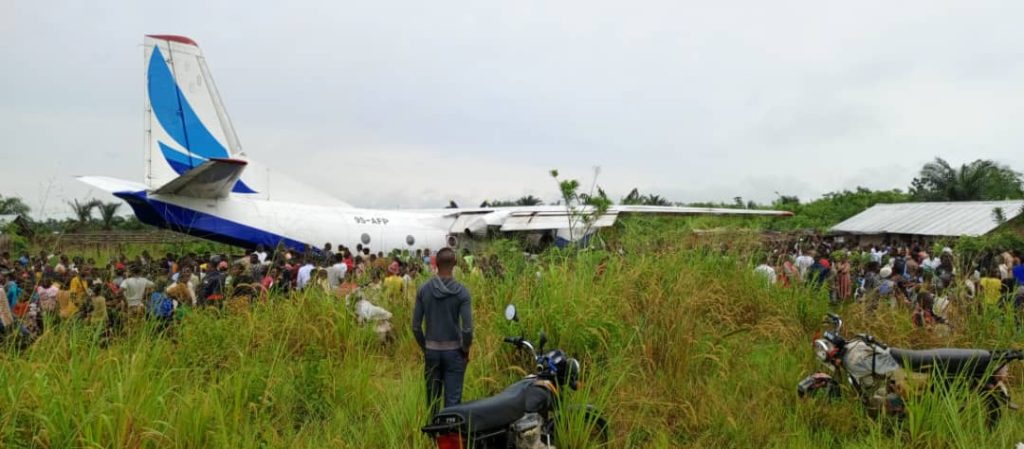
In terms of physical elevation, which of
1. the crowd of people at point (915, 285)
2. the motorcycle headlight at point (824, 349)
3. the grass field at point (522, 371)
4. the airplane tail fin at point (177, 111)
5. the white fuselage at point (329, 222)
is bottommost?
the grass field at point (522, 371)

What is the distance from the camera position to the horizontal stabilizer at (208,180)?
46.9 ft

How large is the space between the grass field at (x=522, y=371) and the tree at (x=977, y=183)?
30.2 meters

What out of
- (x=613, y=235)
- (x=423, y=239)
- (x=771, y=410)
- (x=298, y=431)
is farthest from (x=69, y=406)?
(x=423, y=239)

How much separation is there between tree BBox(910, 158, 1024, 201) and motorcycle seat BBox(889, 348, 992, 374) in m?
32.6

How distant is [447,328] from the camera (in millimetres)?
5070

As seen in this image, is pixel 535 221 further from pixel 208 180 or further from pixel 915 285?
pixel 915 285

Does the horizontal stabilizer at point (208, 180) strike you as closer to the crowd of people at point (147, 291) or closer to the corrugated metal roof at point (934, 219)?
the crowd of people at point (147, 291)

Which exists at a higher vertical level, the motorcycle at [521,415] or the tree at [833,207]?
the tree at [833,207]

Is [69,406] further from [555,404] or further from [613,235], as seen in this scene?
[613,235]

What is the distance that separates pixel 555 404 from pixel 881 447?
2199mm

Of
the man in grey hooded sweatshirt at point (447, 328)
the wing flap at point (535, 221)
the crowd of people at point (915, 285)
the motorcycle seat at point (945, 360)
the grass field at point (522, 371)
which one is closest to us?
the grass field at point (522, 371)

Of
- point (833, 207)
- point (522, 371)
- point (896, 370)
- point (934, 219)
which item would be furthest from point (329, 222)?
point (833, 207)

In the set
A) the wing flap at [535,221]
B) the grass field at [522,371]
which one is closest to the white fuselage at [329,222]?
the wing flap at [535,221]

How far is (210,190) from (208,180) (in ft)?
2.44
